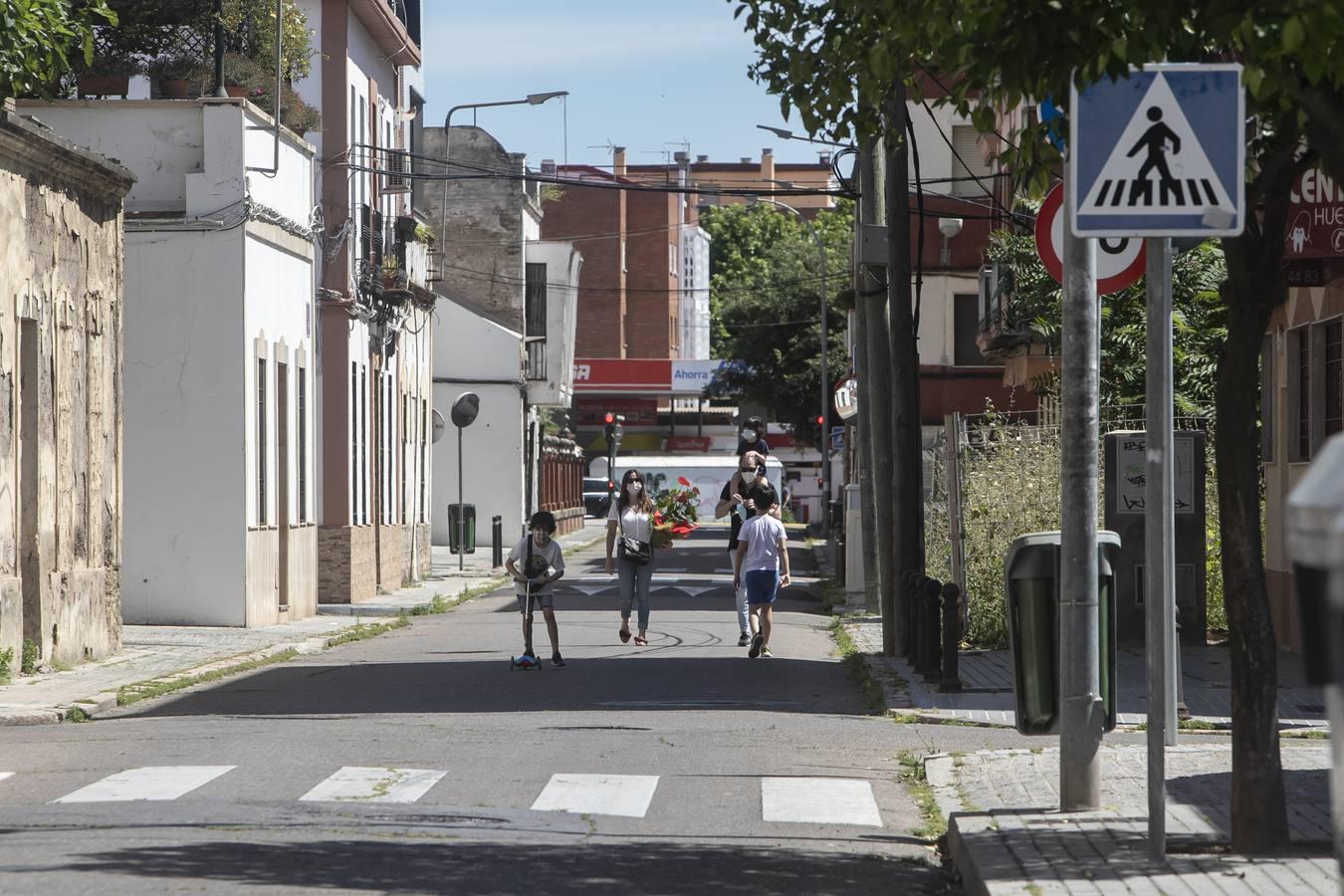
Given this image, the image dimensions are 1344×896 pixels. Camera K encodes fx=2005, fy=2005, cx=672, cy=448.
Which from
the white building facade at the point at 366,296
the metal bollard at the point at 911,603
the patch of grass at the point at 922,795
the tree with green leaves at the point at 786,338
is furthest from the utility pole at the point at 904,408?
the tree with green leaves at the point at 786,338

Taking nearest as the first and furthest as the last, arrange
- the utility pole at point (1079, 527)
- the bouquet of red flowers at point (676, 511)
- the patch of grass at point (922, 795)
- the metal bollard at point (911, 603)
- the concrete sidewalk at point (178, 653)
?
the utility pole at point (1079, 527), the patch of grass at point (922, 795), the concrete sidewalk at point (178, 653), the metal bollard at point (911, 603), the bouquet of red flowers at point (676, 511)

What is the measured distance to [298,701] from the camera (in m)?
14.5

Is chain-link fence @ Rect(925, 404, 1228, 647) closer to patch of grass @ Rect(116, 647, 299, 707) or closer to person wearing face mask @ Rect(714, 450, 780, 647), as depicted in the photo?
person wearing face mask @ Rect(714, 450, 780, 647)

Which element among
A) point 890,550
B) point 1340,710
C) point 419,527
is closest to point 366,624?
point 890,550

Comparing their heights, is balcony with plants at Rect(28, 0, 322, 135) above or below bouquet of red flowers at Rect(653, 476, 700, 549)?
above

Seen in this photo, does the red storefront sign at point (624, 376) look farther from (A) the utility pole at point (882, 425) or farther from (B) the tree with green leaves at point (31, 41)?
(B) the tree with green leaves at point (31, 41)

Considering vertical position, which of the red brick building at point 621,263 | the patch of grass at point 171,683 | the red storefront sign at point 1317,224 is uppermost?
the red brick building at point 621,263

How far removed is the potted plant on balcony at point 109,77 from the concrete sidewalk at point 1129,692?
38.6ft

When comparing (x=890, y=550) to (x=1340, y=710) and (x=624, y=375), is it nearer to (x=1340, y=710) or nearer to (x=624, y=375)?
(x=1340, y=710)

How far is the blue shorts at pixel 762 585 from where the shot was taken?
1836 cm

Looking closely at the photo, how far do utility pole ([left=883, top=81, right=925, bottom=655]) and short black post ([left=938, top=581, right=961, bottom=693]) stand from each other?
2520 millimetres

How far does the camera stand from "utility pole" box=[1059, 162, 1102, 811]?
838 centimetres

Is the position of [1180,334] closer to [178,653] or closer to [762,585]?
[762,585]

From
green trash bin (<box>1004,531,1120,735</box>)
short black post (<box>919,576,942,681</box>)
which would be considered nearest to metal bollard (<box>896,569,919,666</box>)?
short black post (<box>919,576,942,681</box>)
